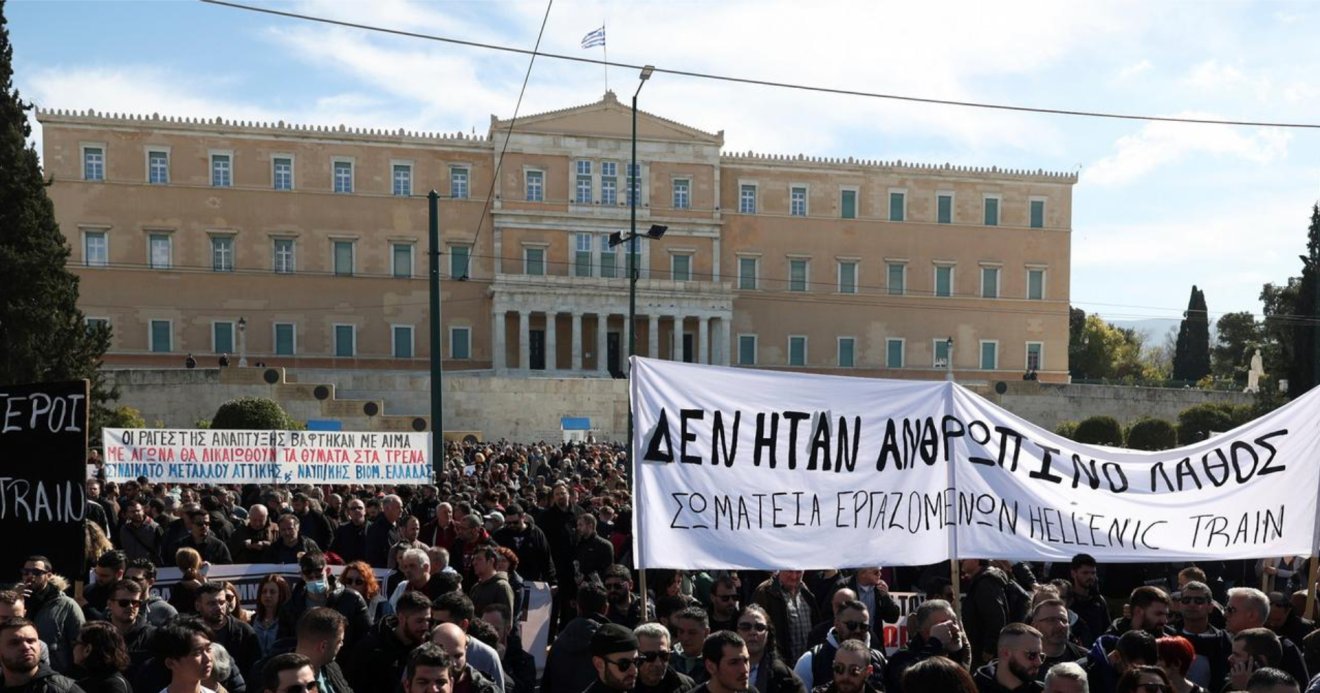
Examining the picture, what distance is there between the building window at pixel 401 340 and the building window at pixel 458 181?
5276 millimetres

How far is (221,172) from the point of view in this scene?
46.3 meters

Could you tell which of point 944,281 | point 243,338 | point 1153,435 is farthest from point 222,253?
point 1153,435

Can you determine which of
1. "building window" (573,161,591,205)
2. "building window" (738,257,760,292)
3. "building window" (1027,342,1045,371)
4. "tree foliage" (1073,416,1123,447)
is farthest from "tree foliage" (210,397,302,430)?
"building window" (1027,342,1045,371)

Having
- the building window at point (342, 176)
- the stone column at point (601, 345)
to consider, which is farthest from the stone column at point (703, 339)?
the building window at point (342, 176)

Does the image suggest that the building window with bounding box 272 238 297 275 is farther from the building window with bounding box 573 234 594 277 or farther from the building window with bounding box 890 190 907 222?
the building window with bounding box 890 190 907 222

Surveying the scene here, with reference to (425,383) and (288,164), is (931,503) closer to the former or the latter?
(425,383)

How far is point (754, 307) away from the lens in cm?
5144

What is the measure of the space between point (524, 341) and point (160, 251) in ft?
43.6

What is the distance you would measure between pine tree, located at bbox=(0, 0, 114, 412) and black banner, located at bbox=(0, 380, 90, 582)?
2113 centimetres

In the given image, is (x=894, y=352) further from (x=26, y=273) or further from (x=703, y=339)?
(x=26, y=273)

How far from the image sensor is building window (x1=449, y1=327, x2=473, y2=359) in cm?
4806

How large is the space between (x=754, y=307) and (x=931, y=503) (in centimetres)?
4490

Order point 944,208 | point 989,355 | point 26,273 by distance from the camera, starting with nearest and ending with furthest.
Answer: point 26,273
point 944,208
point 989,355

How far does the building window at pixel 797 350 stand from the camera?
5175cm
